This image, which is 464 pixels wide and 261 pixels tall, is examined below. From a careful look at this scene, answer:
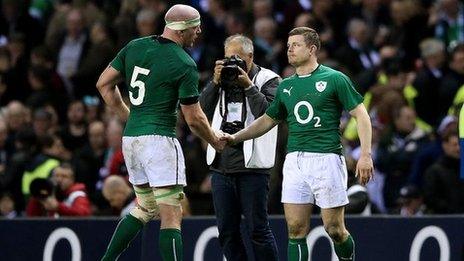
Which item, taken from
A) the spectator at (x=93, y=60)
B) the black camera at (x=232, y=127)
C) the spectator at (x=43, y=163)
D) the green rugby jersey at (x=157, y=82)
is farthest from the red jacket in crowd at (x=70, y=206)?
the spectator at (x=93, y=60)

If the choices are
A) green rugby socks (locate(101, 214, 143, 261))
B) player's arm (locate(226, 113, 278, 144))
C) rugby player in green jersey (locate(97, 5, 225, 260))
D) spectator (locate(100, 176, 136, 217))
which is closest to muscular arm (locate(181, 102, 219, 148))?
rugby player in green jersey (locate(97, 5, 225, 260))

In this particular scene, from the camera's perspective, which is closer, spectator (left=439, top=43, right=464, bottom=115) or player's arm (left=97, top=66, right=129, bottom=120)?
player's arm (left=97, top=66, right=129, bottom=120)

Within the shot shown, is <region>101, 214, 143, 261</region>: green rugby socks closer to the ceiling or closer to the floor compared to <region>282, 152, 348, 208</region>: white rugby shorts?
closer to the floor

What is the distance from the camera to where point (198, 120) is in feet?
38.9

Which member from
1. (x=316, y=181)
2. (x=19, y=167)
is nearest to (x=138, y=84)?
(x=316, y=181)

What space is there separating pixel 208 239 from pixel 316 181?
2.33 meters

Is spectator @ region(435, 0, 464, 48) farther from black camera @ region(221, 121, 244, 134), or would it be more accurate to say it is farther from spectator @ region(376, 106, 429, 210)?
black camera @ region(221, 121, 244, 134)

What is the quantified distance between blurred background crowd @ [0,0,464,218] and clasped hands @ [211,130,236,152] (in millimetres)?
2182

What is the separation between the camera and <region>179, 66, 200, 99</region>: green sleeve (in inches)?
463

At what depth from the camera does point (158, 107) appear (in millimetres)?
11883

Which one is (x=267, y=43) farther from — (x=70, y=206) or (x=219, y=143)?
(x=219, y=143)

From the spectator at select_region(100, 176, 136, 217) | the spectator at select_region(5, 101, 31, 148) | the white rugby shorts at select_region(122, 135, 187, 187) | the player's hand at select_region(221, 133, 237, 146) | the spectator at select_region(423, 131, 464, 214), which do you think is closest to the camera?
the white rugby shorts at select_region(122, 135, 187, 187)

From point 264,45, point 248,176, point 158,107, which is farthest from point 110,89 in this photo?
point 264,45

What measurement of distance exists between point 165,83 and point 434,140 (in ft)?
15.7
